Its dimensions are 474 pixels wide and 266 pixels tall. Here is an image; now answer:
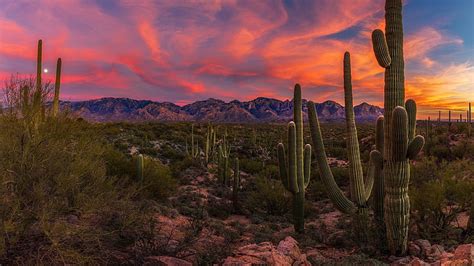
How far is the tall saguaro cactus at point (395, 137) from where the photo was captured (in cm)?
675

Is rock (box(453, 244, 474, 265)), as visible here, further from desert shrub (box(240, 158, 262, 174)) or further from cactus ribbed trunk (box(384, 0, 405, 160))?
desert shrub (box(240, 158, 262, 174))

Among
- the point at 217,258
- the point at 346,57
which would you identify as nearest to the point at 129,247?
the point at 217,258

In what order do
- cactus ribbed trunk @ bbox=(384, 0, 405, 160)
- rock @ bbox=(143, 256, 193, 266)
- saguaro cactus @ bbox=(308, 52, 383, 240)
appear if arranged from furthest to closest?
saguaro cactus @ bbox=(308, 52, 383, 240) → cactus ribbed trunk @ bbox=(384, 0, 405, 160) → rock @ bbox=(143, 256, 193, 266)

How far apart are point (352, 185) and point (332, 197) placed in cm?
64

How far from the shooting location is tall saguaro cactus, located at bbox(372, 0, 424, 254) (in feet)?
22.1

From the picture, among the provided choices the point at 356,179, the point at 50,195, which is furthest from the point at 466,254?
the point at 50,195

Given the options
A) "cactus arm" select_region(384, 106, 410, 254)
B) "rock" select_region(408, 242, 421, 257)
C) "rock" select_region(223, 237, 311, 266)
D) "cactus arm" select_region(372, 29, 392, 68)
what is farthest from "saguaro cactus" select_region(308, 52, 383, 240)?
"rock" select_region(223, 237, 311, 266)

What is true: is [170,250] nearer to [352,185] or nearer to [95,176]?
[95,176]

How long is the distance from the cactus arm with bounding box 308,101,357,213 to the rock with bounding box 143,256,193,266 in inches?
176

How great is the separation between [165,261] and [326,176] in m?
4.98

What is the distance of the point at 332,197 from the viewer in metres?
8.66

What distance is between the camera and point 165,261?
5383mm

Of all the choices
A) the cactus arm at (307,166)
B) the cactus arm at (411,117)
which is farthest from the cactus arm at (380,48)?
the cactus arm at (307,166)

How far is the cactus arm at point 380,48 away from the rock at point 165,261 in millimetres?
5440
